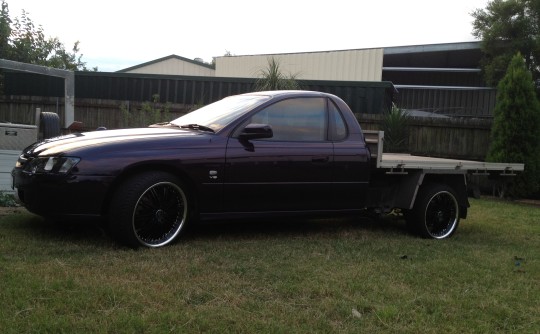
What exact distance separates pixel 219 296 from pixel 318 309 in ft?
2.23

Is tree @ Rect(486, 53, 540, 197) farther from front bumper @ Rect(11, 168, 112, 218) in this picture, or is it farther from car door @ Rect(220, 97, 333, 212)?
front bumper @ Rect(11, 168, 112, 218)

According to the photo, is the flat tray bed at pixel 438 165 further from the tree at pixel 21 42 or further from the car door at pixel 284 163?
the tree at pixel 21 42

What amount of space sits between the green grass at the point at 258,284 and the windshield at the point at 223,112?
1.18 m

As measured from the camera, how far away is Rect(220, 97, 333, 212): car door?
17.4ft

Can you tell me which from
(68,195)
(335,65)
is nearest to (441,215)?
(68,195)

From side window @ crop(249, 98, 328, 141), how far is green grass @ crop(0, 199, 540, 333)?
1103mm

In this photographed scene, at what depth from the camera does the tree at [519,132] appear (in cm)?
1109

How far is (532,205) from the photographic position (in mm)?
10781

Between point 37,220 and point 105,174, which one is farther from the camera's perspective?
point 37,220

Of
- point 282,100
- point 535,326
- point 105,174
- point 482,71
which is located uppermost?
point 482,71

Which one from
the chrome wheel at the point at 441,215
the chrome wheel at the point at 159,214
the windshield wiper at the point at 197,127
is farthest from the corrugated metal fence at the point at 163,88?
the chrome wheel at the point at 159,214

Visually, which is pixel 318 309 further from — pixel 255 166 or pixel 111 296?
pixel 255 166

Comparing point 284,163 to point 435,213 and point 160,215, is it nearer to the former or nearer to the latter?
point 160,215

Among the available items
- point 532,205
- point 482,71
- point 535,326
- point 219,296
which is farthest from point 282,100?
point 482,71
